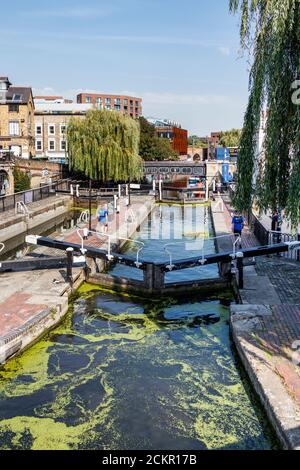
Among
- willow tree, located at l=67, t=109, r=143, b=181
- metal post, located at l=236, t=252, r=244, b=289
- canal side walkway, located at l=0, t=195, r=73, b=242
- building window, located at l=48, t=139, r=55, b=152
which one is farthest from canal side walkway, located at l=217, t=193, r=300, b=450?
building window, located at l=48, t=139, r=55, b=152

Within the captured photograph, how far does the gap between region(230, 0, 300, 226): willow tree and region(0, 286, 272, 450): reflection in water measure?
3981mm

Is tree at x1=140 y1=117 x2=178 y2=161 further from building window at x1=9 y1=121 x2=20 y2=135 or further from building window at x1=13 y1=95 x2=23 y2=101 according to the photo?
building window at x1=13 y1=95 x2=23 y2=101

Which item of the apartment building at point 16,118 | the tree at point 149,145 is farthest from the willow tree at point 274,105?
the tree at point 149,145

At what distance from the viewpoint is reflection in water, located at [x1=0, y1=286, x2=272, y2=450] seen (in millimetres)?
8164

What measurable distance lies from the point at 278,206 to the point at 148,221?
20.6 meters

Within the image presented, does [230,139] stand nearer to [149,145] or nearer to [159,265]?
[149,145]

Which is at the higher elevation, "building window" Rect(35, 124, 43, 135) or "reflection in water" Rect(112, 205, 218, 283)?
"building window" Rect(35, 124, 43, 135)

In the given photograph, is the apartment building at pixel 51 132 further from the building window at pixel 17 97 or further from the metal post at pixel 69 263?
the metal post at pixel 69 263

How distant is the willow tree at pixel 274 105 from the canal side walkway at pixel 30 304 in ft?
20.3

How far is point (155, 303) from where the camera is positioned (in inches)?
603

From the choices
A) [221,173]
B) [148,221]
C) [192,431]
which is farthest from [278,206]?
[221,173]

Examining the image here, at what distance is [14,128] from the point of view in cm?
6028

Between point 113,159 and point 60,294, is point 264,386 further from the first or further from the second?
point 113,159
